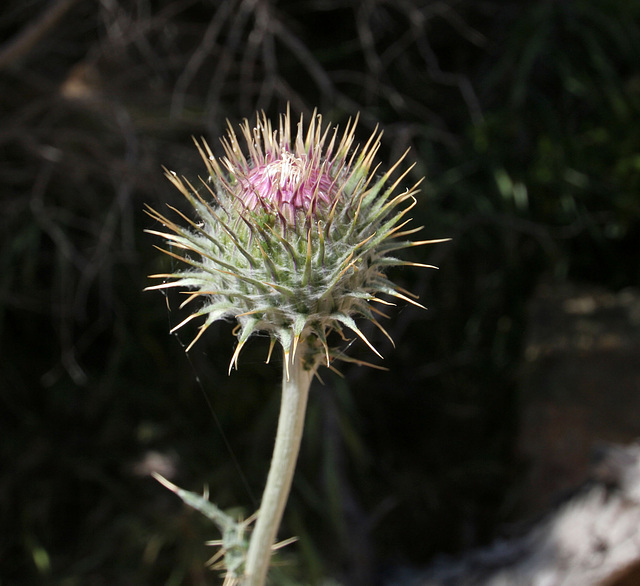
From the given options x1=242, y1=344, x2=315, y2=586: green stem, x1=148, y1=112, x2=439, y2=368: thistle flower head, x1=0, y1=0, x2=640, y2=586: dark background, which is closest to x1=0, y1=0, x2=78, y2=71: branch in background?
x1=0, y1=0, x2=640, y2=586: dark background

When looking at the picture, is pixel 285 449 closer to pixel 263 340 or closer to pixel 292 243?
pixel 292 243

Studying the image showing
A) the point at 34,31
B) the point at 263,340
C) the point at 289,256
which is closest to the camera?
the point at 289,256

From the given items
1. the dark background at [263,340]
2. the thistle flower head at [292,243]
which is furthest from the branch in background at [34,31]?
the thistle flower head at [292,243]

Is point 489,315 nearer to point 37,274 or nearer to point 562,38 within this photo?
point 562,38

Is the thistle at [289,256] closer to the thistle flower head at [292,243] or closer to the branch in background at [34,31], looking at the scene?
the thistle flower head at [292,243]

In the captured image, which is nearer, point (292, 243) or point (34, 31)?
point (292, 243)

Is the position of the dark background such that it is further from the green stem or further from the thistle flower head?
the green stem

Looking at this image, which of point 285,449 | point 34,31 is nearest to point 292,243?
point 285,449
